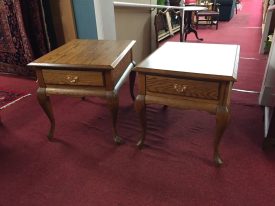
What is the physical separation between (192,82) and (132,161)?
63 centimetres

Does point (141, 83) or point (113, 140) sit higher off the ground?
point (141, 83)

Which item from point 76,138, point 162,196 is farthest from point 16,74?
point 162,196

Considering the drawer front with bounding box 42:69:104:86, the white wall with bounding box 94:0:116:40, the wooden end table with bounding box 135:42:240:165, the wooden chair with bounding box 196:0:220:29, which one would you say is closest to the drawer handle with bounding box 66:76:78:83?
the drawer front with bounding box 42:69:104:86

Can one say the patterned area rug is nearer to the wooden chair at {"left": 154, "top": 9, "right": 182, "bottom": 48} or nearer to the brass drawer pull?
the brass drawer pull

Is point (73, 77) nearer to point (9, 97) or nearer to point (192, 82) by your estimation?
point (192, 82)

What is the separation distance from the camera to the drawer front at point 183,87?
1231mm

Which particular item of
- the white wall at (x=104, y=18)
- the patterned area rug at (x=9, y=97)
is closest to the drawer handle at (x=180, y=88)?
the white wall at (x=104, y=18)

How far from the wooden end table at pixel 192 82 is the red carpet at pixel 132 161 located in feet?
0.61

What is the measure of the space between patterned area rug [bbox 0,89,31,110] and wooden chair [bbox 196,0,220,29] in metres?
4.72

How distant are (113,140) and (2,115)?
1110mm

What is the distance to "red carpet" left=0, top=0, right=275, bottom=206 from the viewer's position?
128 centimetres

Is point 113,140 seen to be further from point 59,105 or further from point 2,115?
point 2,115

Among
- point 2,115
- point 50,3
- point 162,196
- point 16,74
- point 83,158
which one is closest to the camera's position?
point 162,196

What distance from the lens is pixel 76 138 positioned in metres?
1.76
